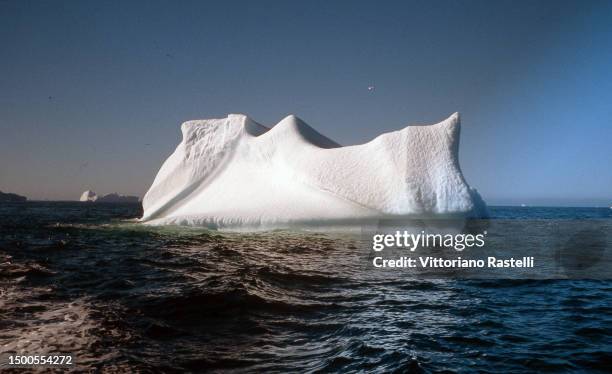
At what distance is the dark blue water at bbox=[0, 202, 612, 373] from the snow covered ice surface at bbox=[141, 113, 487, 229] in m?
6.92

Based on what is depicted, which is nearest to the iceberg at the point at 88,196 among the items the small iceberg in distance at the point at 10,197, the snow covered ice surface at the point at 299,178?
the small iceberg in distance at the point at 10,197

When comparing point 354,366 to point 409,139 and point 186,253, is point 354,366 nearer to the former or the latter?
point 186,253

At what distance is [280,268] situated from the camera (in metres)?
9.02

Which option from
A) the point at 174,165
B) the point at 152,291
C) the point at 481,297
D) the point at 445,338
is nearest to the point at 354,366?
the point at 445,338

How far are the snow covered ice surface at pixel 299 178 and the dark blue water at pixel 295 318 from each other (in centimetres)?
692

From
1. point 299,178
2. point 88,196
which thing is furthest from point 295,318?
point 88,196

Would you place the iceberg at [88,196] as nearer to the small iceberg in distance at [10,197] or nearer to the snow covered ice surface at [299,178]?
the small iceberg in distance at [10,197]

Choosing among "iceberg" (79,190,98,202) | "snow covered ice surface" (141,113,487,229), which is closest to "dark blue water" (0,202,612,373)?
"snow covered ice surface" (141,113,487,229)

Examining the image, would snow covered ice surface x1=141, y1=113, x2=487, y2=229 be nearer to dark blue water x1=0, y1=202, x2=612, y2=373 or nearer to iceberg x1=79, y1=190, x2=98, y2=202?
dark blue water x1=0, y1=202, x2=612, y2=373

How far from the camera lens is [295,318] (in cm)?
543

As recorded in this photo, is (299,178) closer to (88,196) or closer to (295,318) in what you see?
(295,318)

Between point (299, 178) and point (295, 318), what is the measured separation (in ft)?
42.1

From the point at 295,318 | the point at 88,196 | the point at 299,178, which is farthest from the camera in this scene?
the point at 88,196

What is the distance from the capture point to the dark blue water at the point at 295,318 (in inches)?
160
